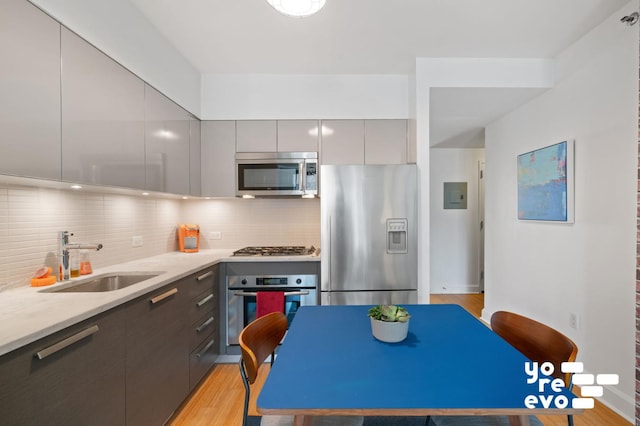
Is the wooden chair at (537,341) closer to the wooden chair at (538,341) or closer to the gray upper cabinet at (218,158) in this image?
the wooden chair at (538,341)

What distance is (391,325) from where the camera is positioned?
109 cm

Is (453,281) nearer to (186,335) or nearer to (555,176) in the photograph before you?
(555,176)

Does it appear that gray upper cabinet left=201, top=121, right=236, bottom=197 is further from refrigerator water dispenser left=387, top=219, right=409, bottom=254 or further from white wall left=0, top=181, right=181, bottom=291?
refrigerator water dispenser left=387, top=219, right=409, bottom=254

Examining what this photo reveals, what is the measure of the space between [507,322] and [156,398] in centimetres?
193

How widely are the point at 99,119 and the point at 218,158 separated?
1323 mm

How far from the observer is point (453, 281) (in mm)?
4859

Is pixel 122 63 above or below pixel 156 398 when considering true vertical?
above

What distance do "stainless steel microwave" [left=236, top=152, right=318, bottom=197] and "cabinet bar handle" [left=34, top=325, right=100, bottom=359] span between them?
1.82 meters

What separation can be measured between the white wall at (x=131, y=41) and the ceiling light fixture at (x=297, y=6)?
0.99 meters

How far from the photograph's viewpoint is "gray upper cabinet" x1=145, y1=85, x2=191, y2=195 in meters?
2.07

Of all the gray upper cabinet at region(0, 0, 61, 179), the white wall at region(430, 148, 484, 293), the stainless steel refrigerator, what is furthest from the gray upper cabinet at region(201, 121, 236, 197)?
the white wall at region(430, 148, 484, 293)

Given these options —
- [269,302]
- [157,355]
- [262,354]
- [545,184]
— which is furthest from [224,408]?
[545,184]

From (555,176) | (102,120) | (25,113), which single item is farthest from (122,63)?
(555,176)

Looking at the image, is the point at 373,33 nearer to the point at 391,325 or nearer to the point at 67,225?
the point at 391,325
